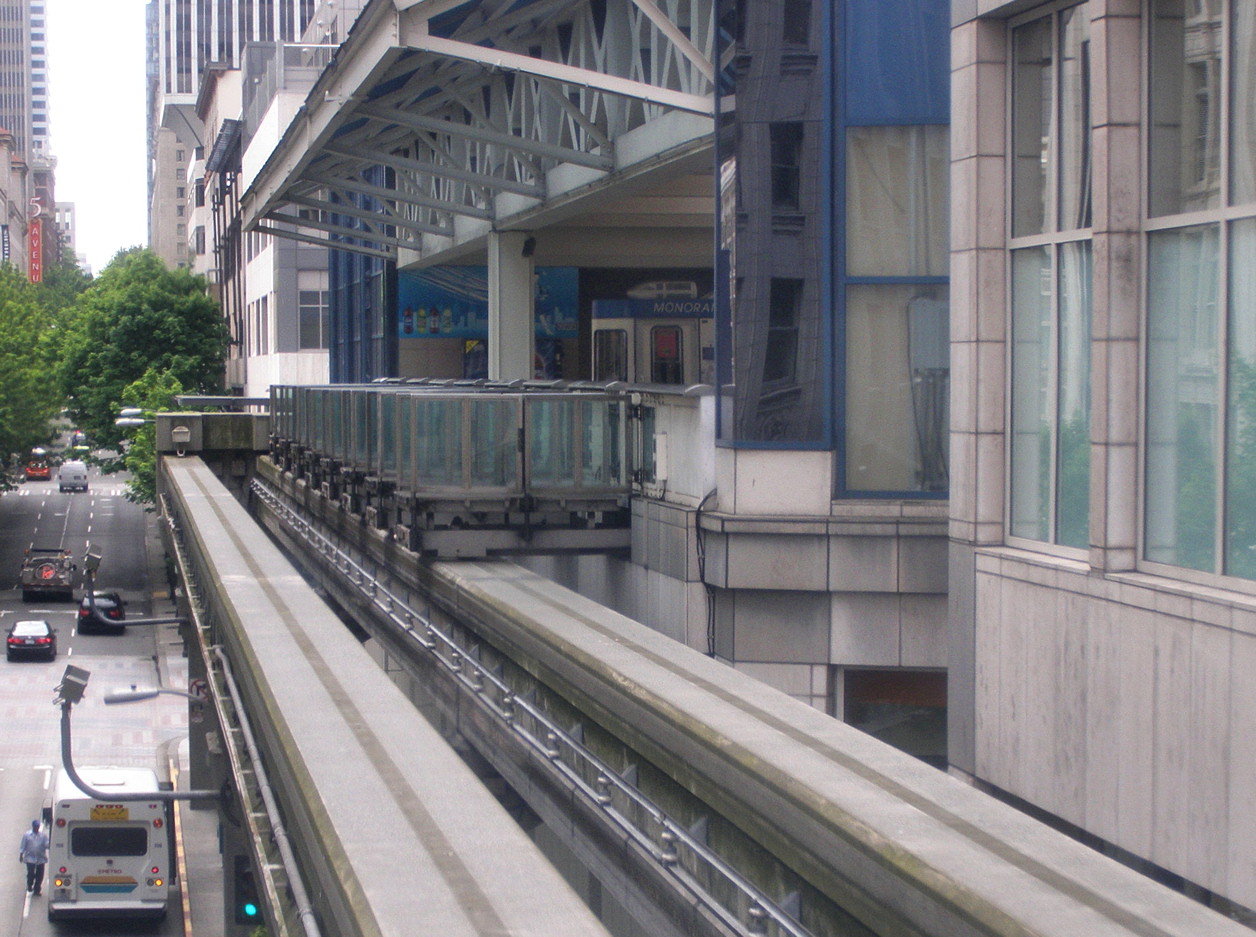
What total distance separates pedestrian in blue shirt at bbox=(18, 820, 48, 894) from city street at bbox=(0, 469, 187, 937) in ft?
1.11

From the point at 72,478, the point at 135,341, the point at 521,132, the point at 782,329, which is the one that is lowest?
the point at 72,478

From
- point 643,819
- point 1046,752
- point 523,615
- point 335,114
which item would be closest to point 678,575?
point 523,615

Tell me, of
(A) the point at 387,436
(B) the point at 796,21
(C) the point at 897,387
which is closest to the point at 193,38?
(A) the point at 387,436

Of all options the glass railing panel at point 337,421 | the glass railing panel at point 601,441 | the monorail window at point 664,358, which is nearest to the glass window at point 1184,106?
the glass railing panel at point 601,441

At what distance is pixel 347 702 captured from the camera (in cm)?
1144

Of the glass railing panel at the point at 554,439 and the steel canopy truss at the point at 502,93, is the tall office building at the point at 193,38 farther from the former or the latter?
the glass railing panel at the point at 554,439

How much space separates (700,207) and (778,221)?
670 inches

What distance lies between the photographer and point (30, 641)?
4656cm

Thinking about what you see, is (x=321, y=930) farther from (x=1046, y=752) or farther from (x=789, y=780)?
(x=1046, y=752)

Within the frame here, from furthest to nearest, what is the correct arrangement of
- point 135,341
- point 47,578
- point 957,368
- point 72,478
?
1. point 72,478
2. point 135,341
3. point 47,578
4. point 957,368

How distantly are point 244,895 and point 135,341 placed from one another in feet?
187

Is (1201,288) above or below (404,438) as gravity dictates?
above

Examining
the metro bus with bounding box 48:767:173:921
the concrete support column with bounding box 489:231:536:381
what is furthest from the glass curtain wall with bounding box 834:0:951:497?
the metro bus with bounding box 48:767:173:921

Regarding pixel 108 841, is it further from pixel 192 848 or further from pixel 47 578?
pixel 47 578
